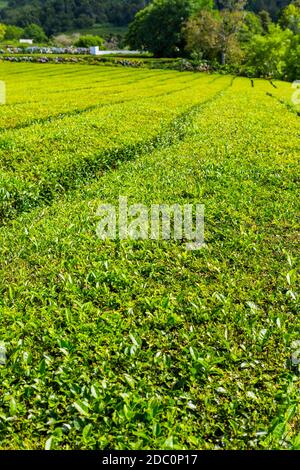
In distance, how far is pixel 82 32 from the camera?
525 feet

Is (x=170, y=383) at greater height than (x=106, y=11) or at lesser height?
lesser

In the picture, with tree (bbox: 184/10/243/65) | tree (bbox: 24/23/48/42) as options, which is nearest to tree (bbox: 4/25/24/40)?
tree (bbox: 24/23/48/42)

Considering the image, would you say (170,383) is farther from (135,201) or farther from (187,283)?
(135,201)

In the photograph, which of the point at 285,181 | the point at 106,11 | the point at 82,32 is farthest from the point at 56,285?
the point at 106,11

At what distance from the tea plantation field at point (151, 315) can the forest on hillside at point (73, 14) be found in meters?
169

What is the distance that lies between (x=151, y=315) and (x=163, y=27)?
94571mm

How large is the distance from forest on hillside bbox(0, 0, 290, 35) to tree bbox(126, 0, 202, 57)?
75.3 m

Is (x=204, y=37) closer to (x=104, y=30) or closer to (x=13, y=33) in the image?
(x=13, y=33)

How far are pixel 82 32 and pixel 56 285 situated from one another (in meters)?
174

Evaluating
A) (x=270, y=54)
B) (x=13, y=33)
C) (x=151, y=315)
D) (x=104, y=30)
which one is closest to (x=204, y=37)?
(x=270, y=54)

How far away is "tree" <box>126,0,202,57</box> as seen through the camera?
84.9 metres

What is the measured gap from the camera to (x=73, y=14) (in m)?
170

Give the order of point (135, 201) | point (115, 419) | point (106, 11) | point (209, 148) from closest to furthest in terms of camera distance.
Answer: point (115, 419) → point (135, 201) → point (209, 148) → point (106, 11)

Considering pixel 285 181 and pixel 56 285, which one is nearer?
pixel 56 285
